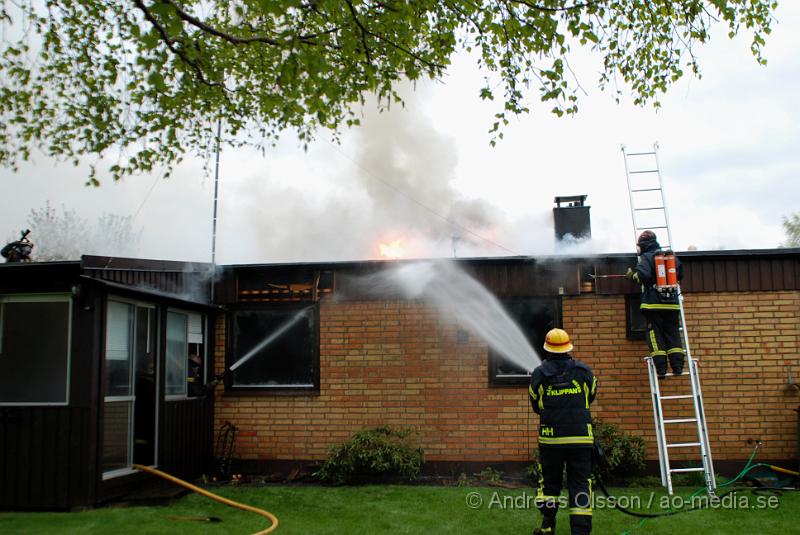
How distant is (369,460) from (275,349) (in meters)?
2.36

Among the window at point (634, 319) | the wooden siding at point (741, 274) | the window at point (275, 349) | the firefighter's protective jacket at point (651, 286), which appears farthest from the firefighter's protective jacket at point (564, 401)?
the window at point (275, 349)

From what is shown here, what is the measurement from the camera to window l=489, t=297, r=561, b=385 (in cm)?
977

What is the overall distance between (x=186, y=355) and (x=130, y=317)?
149 centimetres

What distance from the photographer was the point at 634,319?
966cm

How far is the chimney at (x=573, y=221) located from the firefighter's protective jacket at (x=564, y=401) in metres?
4.25

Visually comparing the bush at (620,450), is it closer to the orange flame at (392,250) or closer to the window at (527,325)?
the window at (527,325)

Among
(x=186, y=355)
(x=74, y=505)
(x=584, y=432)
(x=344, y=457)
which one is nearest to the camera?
(x=584, y=432)

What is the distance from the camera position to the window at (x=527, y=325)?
32.1ft

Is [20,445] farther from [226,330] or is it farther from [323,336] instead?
[323,336]

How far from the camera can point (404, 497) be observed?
837 centimetres

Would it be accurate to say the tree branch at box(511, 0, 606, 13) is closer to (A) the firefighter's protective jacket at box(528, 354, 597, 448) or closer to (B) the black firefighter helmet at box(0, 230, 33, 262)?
(A) the firefighter's protective jacket at box(528, 354, 597, 448)

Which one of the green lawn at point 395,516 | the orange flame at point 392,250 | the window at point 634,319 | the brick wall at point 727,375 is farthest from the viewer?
the orange flame at point 392,250

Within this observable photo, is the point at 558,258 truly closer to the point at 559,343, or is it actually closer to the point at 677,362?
the point at 677,362

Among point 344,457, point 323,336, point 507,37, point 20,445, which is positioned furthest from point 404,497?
point 507,37
